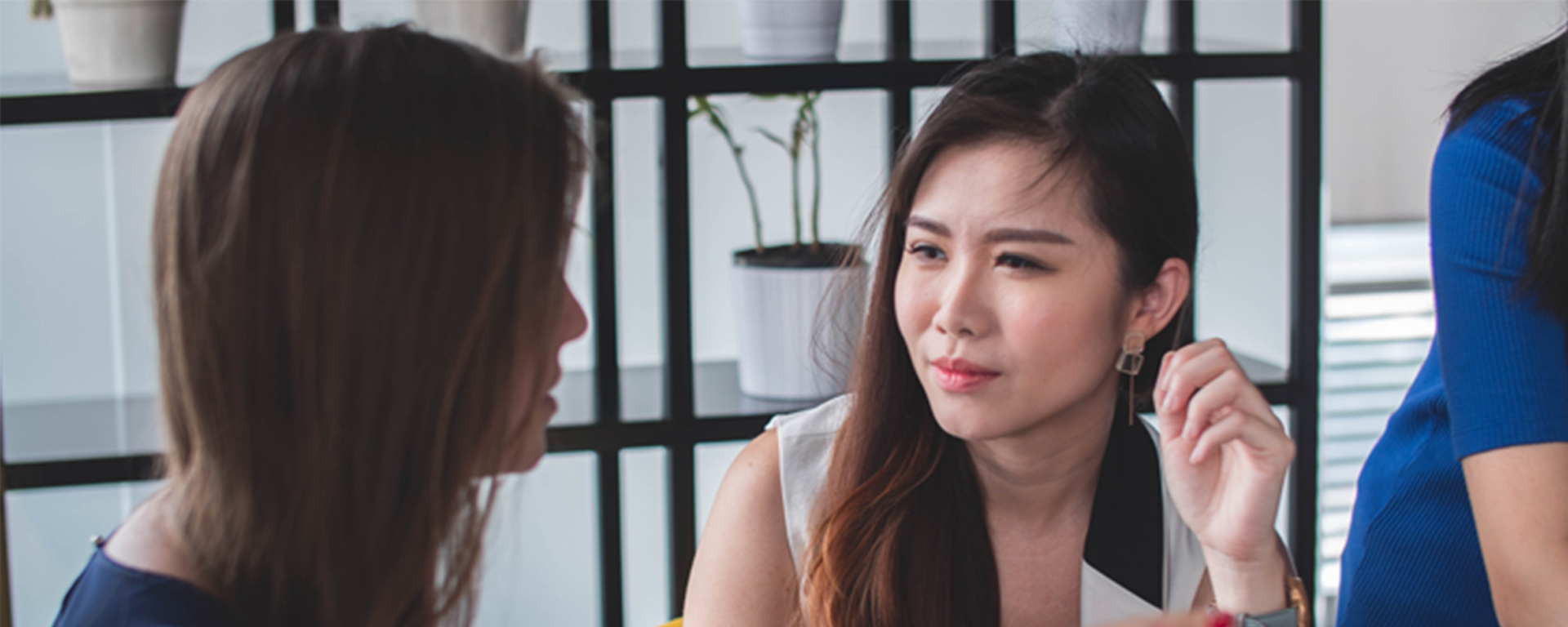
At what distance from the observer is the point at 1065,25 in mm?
1939

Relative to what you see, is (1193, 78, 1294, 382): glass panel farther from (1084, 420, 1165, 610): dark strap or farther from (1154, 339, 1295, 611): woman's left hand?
(1154, 339, 1295, 611): woman's left hand

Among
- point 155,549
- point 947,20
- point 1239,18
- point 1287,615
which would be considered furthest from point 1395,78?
point 155,549

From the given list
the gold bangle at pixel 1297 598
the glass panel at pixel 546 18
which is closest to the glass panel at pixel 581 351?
the glass panel at pixel 546 18

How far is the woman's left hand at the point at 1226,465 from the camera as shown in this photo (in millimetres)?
1206

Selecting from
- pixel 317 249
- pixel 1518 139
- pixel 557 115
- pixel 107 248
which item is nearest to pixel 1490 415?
pixel 1518 139

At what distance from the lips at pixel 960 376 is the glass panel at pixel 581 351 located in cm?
66

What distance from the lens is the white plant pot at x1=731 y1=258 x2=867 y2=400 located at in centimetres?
191

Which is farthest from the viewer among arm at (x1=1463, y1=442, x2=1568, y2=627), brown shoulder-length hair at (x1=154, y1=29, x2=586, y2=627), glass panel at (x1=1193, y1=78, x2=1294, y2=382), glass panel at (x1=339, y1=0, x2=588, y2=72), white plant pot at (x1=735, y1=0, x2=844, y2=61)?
glass panel at (x1=1193, y1=78, x2=1294, y2=382)

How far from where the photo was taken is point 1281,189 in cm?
264

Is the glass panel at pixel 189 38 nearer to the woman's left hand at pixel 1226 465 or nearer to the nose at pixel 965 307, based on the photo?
the nose at pixel 965 307

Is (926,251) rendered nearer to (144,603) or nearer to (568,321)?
(568,321)

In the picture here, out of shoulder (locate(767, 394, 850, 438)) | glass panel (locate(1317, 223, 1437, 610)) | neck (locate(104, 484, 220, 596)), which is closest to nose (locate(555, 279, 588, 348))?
neck (locate(104, 484, 220, 596))

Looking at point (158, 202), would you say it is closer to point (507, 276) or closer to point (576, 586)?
point (507, 276)

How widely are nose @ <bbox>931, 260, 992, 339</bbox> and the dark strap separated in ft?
0.96
